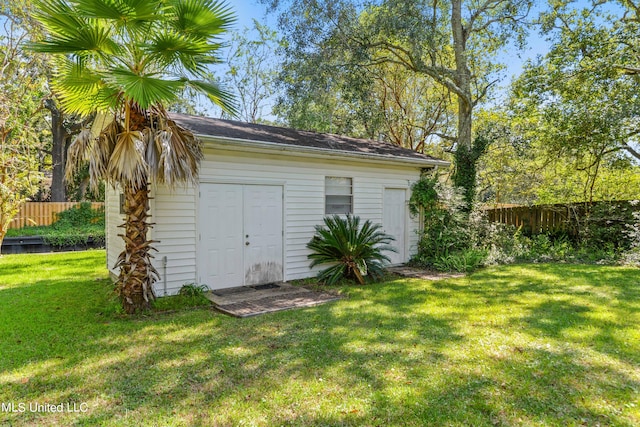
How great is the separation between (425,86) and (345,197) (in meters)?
11.5

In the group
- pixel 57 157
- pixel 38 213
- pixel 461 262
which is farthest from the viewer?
pixel 57 157

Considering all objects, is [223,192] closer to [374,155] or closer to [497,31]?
[374,155]

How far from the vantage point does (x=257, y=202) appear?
7.19 metres

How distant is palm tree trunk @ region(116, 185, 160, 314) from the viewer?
5200mm

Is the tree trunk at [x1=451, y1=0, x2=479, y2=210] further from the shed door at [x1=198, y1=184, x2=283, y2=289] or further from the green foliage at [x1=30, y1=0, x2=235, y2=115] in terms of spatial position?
the green foliage at [x1=30, y1=0, x2=235, y2=115]

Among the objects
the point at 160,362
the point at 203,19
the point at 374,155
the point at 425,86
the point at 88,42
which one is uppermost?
the point at 425,86

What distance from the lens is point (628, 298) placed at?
19.5ft

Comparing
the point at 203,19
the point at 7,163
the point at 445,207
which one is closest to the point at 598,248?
the point at 445,207

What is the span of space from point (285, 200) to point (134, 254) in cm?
317

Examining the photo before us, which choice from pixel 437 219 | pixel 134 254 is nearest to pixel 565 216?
pixel 437 219

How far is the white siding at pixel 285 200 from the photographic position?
6.20m

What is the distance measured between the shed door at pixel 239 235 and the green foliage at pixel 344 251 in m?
0.89

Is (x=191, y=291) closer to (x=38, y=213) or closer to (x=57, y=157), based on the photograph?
(x=38, y=213)

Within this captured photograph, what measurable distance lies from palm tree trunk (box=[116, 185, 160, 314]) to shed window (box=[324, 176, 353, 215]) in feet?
13.2
